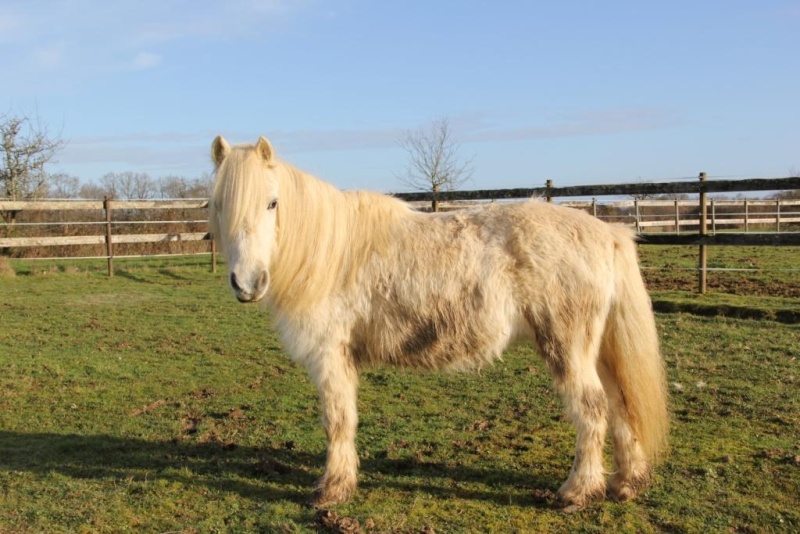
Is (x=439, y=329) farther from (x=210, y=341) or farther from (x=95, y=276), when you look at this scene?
(x=95, y=276)

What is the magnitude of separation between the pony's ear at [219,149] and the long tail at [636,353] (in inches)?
99.9

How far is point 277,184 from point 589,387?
89.1 inches

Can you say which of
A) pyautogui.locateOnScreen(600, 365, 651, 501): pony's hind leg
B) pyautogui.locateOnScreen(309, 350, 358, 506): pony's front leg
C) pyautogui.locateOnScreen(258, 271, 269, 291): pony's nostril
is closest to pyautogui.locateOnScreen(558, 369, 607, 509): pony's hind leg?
pyautogui.locateOnScreen(600, 365, 651, 501): pony's hind leg

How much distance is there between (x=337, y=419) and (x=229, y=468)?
106 cm

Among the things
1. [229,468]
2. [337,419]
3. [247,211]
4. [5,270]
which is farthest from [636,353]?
[5,270]

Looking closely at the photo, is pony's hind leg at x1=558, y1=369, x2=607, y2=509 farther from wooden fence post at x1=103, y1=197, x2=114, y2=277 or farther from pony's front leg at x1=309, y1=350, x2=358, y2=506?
wooden fence post at x1=103, y1=197, x2=114, y2=277

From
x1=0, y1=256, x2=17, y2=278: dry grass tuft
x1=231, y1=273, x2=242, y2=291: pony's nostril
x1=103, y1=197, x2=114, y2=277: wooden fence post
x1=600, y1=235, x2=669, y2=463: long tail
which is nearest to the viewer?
x1=231, y1=273, x2=242, y2=291: pony's nostril

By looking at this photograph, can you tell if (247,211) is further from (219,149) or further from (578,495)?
(578,495)

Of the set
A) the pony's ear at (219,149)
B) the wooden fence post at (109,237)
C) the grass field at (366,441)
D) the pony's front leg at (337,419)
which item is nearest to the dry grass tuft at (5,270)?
the wooden fence post at (109,237)

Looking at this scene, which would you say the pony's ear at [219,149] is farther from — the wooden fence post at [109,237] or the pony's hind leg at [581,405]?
the wooden fence post at [109,237]

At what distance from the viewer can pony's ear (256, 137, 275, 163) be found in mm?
3723

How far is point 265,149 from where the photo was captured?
375 cm

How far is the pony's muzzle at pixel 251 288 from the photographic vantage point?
11.1 feet

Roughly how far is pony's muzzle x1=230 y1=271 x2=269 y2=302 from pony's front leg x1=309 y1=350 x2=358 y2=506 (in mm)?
631
